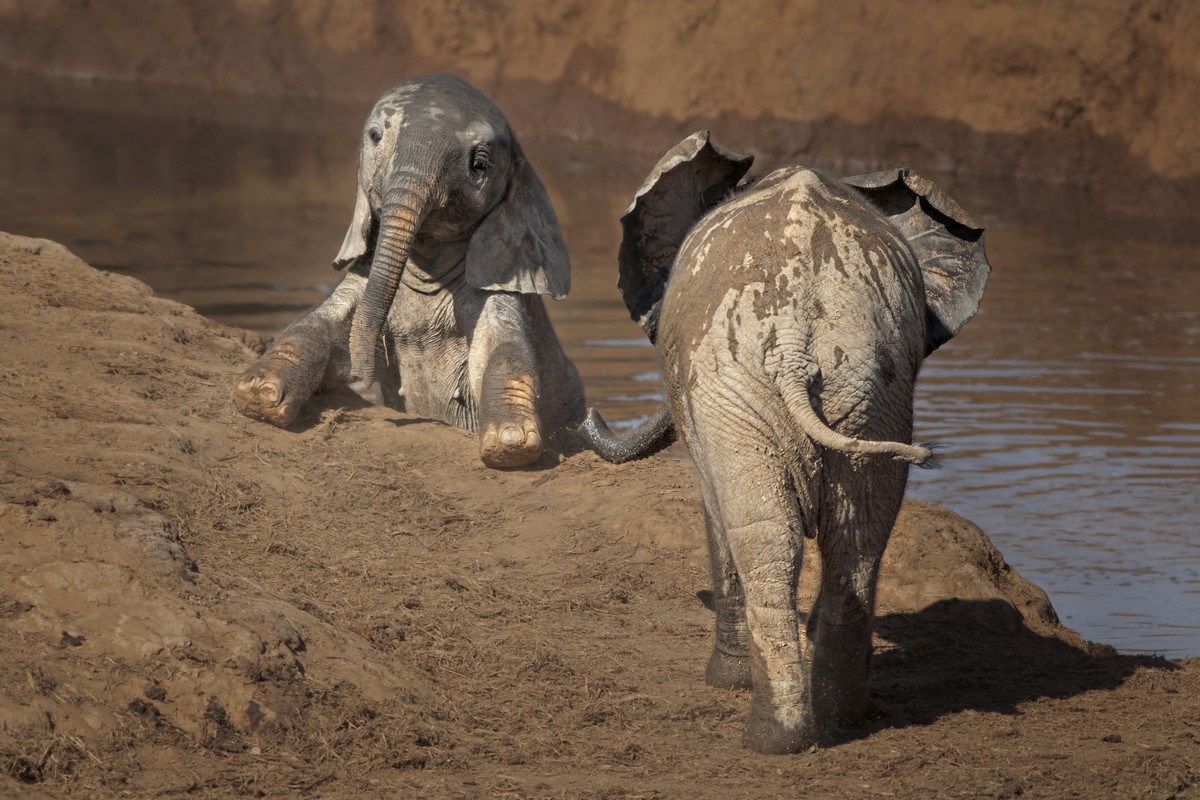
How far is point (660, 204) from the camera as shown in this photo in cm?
519

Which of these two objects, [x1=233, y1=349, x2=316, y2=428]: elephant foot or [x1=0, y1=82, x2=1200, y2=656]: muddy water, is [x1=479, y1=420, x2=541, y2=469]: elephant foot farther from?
[x1=0, y1=82, x2=1200, y2=656]: muddy water

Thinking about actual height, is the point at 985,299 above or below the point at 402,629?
above

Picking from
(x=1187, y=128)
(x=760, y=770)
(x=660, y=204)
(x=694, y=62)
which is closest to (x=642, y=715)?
(x=760, y=770)

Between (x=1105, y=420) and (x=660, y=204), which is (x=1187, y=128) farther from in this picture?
(x=660, y=204)

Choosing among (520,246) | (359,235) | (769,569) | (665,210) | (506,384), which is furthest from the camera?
(520,246)

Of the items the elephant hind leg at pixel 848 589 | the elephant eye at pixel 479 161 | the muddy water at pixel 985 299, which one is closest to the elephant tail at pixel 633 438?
the elephant hind leg at pixel 848 589

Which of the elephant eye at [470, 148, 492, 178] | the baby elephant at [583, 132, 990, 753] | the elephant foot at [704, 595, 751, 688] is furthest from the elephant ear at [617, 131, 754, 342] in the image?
the elephant eye at [470, 148, 492, 178]

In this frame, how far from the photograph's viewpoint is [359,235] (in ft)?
25.8

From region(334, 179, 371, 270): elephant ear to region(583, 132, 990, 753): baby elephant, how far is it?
3430mm

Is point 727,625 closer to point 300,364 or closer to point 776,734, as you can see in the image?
point 776,734

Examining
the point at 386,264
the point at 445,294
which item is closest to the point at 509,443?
the point at 386,264

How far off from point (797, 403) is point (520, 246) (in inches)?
159

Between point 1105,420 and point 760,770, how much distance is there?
772 centimetres

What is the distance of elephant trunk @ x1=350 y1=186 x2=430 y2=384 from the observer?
7223 mm
